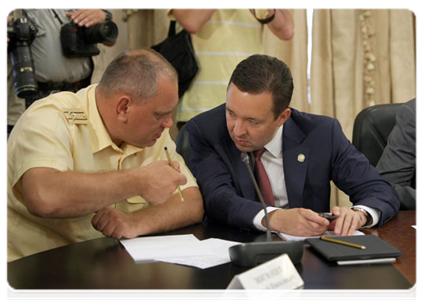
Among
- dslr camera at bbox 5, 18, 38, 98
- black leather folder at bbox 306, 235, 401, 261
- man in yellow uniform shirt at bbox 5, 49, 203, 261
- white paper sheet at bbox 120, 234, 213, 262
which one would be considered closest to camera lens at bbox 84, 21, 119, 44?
dslr camera at bbox 5, 18, 38, 98

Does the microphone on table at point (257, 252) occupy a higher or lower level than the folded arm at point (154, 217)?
higher

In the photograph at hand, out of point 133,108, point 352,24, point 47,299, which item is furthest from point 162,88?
point 352,24

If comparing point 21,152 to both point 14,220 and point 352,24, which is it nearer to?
point 14,220

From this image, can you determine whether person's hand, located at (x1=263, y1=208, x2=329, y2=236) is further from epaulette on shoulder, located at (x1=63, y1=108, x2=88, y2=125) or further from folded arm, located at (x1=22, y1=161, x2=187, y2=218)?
epaulette on shoulder, located at (x1=63, y1=108, x2=88, y2=125)

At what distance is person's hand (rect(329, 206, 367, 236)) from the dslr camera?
1361 millimetres

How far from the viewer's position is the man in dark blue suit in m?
1.94

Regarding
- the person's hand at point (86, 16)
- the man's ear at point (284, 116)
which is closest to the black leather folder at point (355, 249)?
the man's ear at point (284, 116)

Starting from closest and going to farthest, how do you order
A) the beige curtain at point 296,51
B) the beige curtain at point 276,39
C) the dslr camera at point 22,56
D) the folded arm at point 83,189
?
the folded arm at point 83,189, the dslr camera at point 22,56, the beige curtain at point 276,39, the beige curtain at point 296,51

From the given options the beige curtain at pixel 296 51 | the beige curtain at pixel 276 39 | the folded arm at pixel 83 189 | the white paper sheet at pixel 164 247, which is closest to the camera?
the white paper sheet at pixel 164 247

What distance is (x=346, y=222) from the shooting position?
1658 mm

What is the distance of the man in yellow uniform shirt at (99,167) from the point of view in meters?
1.61

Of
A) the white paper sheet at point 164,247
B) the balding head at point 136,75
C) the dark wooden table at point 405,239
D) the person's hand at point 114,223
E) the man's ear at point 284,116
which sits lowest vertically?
the dark wooden table at point 405,239

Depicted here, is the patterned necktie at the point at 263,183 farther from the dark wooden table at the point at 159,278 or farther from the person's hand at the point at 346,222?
the dark wooden table at the point at 159,278

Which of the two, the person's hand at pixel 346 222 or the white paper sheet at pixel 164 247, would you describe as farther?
the person's hand at pixel 346 222
